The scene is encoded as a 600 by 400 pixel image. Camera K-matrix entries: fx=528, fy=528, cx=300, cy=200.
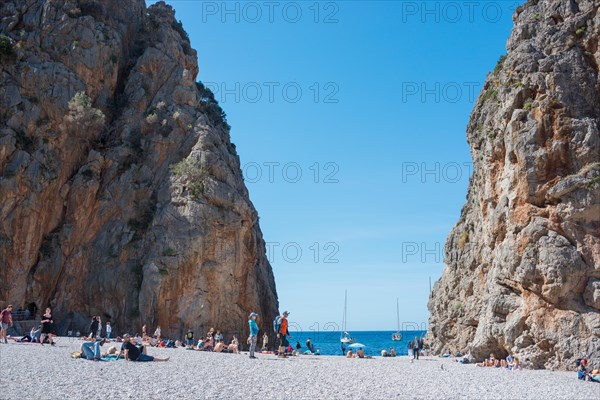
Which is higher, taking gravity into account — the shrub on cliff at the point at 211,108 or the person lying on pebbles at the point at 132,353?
the shrub on cliff at the point at 211,108

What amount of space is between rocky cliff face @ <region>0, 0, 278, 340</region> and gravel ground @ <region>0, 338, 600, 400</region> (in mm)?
18627

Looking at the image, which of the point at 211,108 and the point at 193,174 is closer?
the point at 193,174

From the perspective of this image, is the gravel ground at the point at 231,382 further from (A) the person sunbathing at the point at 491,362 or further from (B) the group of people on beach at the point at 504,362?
(A) the person sunbathing at the point at 491,362

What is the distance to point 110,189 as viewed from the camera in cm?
4775

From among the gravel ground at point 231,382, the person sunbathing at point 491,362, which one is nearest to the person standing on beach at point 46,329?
the gravel ground at point 231,382

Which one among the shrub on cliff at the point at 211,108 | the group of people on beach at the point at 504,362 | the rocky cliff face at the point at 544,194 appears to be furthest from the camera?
the shrub on cliff at the point at 211,108

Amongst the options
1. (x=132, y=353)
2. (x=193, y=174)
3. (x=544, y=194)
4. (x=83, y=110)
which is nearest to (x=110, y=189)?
(x=83, y=110)

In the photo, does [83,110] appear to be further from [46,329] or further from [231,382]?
[231,382]

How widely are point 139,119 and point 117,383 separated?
132 feet

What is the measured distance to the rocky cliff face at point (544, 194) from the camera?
31.3m

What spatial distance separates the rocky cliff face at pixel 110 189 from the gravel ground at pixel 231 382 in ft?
61.1

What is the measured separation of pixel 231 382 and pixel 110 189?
34550 millimetres

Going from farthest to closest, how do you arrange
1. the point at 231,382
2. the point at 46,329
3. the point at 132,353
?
the point at 46,329, the point at 132,353, the point at 231,382

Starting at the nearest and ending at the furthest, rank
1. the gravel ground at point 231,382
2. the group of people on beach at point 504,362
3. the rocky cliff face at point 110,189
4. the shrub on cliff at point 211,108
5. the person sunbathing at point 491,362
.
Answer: the gravel ground at point 231,382
the group of people on beach at point 504,362
the person sunbathing at point 491,362
the rocky cliff face at point 110,189
the shrub on cliff at point 211,108
